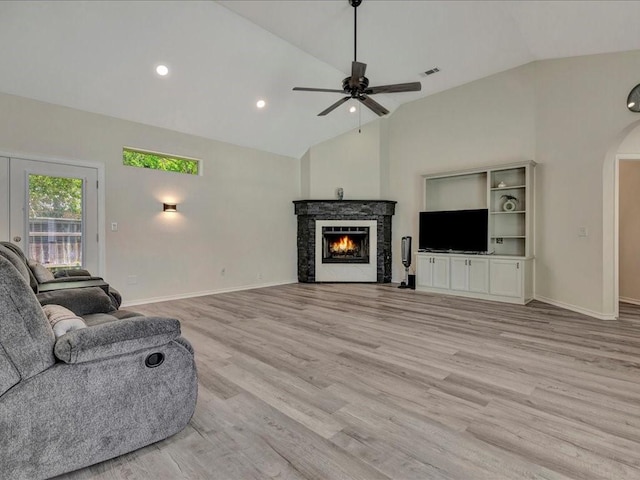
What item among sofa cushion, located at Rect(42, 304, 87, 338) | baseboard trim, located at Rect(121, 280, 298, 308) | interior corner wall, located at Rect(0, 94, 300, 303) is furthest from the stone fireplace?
sofa cushion, located at Rect(42, 304, 87, 338)

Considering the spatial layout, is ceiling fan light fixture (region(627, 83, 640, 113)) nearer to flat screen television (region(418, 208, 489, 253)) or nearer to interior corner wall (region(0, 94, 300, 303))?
flat screen television (region(418, 208, 489, 253))

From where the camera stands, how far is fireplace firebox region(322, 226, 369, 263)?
295 inches

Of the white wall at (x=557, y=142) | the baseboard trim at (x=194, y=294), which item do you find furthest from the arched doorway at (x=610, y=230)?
the baseboard trim at (x=194, y=294)

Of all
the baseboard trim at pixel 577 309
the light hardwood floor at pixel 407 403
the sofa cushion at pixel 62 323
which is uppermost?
the sofa cushion at pixel 62 323

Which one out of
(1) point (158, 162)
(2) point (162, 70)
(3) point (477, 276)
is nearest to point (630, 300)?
(3) point (477, 276)

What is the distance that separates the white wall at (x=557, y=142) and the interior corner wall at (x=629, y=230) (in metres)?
1.40

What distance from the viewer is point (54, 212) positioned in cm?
453

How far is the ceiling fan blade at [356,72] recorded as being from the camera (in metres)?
3.81

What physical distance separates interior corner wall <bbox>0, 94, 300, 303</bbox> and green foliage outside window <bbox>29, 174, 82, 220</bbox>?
0.33 metres

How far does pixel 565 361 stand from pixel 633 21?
382 cm

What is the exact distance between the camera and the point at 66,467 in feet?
4.93

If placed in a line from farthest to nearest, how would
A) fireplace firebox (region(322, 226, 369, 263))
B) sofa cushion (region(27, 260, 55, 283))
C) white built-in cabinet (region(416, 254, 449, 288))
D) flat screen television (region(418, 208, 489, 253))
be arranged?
fireplace firebox (region(322, 226, 369, 263)), white built-in cabinet (region(416, 254, 449, 288)), flat screen television (region(418, 208, 489, 253)), sofa cushion (region(27, 260, 55, 283))

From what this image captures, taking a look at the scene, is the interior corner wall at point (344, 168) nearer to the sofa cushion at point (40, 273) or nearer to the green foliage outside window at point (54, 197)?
the green foliage outside window at point (54, 197)

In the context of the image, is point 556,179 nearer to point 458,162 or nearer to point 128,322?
point 458,162
